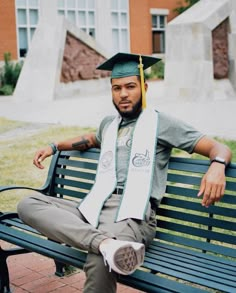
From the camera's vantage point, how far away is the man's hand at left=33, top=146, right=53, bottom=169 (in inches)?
157

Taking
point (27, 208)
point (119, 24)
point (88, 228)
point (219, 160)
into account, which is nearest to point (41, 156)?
point (27, 208)

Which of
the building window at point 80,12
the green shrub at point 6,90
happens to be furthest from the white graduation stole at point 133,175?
the building window at point 80,12

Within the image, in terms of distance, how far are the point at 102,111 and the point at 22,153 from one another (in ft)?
14.3

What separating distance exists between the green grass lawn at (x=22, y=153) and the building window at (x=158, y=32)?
1911 centimetres

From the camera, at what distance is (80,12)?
2567 cm

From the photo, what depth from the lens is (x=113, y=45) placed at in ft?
89.0

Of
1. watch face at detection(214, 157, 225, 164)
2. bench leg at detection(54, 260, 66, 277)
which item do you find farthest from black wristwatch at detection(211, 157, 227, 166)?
bench leg at detection(54, 260, 66, 277)

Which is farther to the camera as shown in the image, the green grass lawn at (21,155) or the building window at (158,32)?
the building window at (158,32)

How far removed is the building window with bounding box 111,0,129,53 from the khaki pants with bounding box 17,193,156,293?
24.0 m

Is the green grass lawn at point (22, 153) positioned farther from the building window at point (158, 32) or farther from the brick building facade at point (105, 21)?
the building window at point (158, 32)

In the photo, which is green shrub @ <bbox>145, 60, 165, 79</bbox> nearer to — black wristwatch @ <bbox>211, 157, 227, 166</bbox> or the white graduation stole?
the white graduation stole

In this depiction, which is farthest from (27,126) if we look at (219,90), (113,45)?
(113,45)

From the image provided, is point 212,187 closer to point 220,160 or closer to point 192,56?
point 220,160

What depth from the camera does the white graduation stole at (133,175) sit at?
326 centimetres
